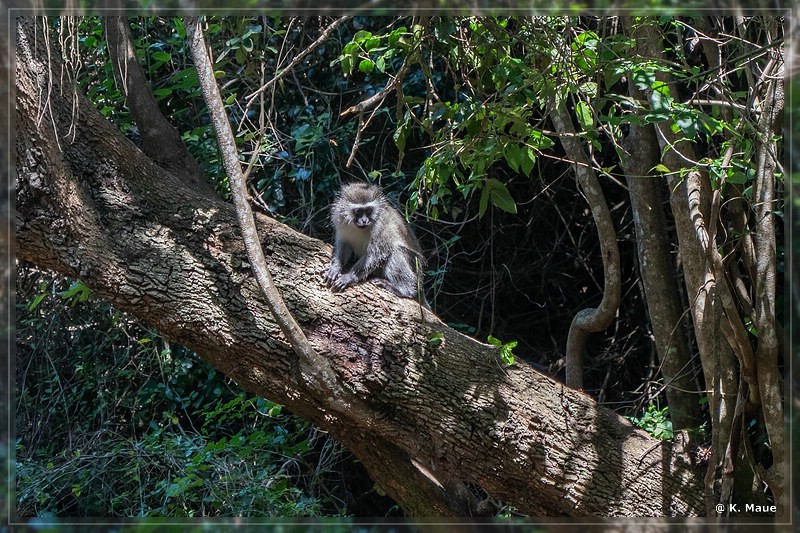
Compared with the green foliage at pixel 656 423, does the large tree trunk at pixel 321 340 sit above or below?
above

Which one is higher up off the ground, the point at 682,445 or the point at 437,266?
the point at 437,266

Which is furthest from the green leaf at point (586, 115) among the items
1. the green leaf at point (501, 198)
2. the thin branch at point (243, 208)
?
the thin branch at point (243, 208)

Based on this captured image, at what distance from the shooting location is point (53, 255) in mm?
2895

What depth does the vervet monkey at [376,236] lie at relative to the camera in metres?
4.12

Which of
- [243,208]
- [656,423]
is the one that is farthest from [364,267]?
[656,423]

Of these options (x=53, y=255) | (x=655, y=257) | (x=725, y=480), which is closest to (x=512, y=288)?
(x=655, y=257)

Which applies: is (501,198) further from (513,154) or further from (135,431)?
(135,431)

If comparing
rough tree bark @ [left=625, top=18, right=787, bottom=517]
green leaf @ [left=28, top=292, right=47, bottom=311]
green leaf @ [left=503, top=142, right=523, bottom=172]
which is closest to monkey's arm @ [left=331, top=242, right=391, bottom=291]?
green leaf @ [left=503, top=142, right=523, bottom=172]

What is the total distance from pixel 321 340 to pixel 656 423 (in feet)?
5.70

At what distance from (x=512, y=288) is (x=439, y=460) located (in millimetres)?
2009

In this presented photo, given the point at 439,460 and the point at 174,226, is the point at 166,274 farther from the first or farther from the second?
the point at 439,460

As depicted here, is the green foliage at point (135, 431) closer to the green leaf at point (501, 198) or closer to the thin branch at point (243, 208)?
the thin branch at point (243, 208)

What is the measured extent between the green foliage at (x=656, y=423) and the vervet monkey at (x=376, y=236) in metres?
1.25

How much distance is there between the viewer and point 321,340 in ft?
9.75
